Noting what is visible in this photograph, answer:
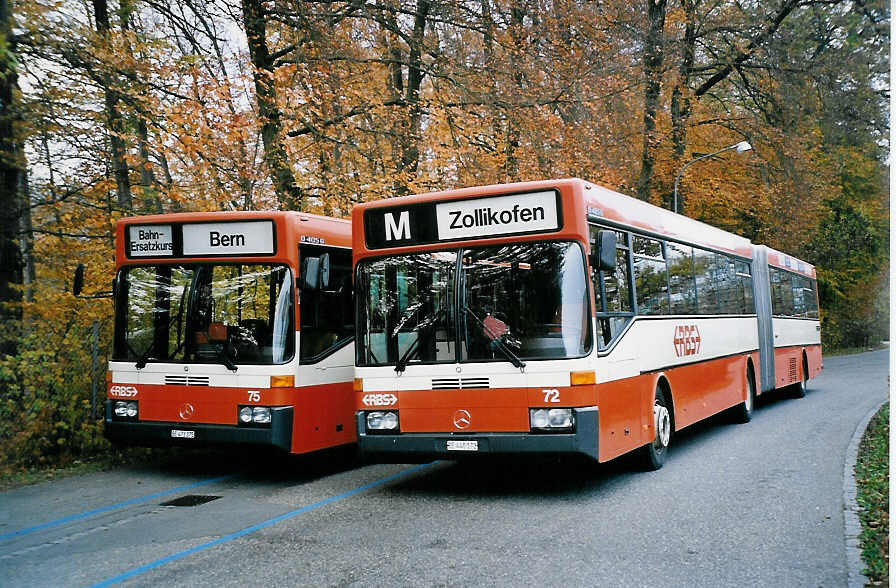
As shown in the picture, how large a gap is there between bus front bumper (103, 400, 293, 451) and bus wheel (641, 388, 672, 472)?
396 centimetres

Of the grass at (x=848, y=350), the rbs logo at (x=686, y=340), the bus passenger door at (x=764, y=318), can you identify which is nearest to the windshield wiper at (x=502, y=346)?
the rbs logo at (x=686, y=340)

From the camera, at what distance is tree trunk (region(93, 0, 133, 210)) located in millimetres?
15073

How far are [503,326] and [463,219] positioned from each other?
117cm

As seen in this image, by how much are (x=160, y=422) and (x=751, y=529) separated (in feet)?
21.1

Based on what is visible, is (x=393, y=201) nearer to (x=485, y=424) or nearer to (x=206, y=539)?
(x=485, y=424)

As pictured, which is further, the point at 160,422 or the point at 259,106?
the point at 259,106

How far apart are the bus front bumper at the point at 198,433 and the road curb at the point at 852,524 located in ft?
18.3

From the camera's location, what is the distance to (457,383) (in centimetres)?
888

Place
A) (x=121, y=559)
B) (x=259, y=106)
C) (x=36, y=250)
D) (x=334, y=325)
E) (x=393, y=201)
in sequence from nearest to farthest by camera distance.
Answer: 1. (x=121, y=559)
2. (x=393, y=201)
3. (x=334, y=325)
4. (x=36, y=250)
5. (x=259, y=106)

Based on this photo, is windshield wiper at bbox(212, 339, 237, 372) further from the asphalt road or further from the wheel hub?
the wheel hub

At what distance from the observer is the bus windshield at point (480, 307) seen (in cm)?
868

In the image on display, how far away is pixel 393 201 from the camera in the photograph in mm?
9641

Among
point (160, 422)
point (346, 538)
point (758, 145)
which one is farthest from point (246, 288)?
point (758, 145)

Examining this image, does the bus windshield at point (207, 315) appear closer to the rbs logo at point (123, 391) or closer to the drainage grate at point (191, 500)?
the rbs logo at point (123, 391)
